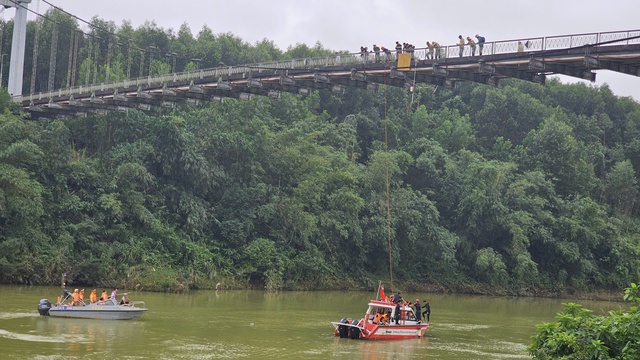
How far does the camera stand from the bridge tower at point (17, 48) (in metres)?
61.5

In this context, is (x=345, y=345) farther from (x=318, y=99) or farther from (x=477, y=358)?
(x=318, y=99)

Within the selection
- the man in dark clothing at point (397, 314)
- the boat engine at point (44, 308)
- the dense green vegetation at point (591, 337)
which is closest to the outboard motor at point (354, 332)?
the man in dark clothing at point (397, 314)

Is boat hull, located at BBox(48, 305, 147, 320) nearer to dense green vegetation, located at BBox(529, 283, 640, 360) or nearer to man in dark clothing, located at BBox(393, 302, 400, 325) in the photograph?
man in dark clothing, located at BBox(393, 302, 400, 325)

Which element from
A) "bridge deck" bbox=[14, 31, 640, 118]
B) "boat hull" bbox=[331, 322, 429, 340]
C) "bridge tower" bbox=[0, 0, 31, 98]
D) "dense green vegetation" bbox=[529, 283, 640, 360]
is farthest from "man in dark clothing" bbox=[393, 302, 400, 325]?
"bridge tower" bbox=[0, 0, 31, 98]

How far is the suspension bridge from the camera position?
111ft

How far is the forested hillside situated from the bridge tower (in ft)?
13.7

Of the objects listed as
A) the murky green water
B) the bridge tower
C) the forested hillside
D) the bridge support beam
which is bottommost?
the murky green water

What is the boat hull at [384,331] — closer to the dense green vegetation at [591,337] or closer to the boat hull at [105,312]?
the boat hull at [105,312]

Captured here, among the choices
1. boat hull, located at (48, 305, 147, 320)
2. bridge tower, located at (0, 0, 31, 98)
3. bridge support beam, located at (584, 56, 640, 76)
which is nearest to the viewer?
bridge support beam, located at (584, 56, 640, 76)

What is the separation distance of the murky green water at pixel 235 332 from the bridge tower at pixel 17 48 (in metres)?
18.7

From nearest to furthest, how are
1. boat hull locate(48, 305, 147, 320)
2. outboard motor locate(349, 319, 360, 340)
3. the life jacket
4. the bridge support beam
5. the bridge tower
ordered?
the bridge support beam → outboard motor locate(349, 319, 360, 340) → the life jacket → boat hull locate(48, 305, 147, 320) → the bridge tower

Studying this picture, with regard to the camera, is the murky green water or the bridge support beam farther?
the bridge support beam

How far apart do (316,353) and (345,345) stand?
2883 millimetres

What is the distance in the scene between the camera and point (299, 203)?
60.9 meters
